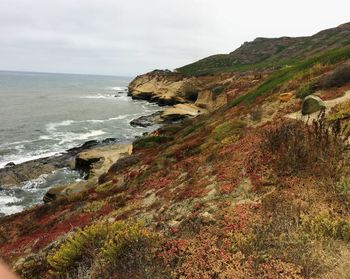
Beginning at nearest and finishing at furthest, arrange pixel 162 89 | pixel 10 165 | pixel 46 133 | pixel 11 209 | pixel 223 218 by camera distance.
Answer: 1. pixel 223 218
2. pixel 11 209
3. pixel 10 165
4. pixel 46 133
5. pixel 162 89

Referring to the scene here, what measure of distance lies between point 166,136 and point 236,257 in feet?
75.2

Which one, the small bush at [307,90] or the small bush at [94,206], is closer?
the small bush at [94,206]

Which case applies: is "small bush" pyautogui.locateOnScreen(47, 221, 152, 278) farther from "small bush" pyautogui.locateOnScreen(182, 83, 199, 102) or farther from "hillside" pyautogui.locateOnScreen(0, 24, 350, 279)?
"small bush" pyautogui.locateOnScreen(182, 83, 199, 102)

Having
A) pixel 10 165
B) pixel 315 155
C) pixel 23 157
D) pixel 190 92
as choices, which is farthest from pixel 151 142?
pixel 190 92

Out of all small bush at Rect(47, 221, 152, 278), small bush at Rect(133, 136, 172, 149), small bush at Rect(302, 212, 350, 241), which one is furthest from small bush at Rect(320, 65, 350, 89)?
small bush at Rect(47, 221, 152, 278)

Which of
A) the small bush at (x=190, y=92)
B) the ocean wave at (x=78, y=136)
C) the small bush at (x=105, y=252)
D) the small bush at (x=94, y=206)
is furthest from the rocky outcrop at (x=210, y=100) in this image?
the small bush at (x=105, y=252)

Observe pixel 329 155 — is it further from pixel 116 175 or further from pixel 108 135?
pixel 108 135

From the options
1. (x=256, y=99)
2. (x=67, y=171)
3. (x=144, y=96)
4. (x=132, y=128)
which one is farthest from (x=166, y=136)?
(x=144, y=96)

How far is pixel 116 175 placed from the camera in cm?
2158

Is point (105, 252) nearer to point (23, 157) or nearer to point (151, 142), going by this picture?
point (151, 142)

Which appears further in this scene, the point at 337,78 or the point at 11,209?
the point at 11,209

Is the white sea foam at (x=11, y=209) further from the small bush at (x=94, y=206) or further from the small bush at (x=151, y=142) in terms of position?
the small bush at (x=94, y=206)

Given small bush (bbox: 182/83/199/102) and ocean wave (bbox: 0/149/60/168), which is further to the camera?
small bush (bbox: 182/83/199/102)

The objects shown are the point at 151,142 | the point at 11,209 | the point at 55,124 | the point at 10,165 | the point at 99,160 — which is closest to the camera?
the point at 11,209
